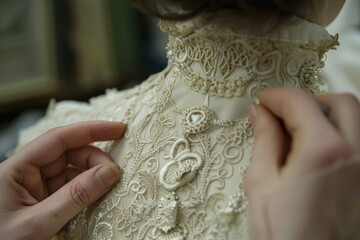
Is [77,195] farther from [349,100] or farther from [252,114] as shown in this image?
[349,100]

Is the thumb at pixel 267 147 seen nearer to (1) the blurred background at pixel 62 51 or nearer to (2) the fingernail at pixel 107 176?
(2) the fingernail at pixel 107 176

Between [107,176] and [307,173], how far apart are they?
303 mm

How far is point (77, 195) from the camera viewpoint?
0.77m

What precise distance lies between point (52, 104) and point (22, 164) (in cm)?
45

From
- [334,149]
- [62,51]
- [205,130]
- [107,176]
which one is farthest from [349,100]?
[62,51]

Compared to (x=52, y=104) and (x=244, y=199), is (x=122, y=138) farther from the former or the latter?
(x=52, y=104)

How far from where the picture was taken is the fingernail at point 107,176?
767 mm

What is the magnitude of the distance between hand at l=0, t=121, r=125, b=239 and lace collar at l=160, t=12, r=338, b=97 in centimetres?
17

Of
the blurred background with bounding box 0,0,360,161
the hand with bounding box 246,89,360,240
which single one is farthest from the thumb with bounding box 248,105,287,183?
the blurred background with bounding box 0,0,360,161

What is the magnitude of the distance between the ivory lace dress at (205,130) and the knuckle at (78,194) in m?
0.03

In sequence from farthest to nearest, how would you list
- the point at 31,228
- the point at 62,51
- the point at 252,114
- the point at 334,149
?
the point at 62,51 < the point at 31,228 < the point at 252,114 < the point at 334,149

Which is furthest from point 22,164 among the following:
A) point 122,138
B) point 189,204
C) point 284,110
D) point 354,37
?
point 354,37

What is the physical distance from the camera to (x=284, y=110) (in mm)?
631

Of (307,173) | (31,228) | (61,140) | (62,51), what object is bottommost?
(62,51)
